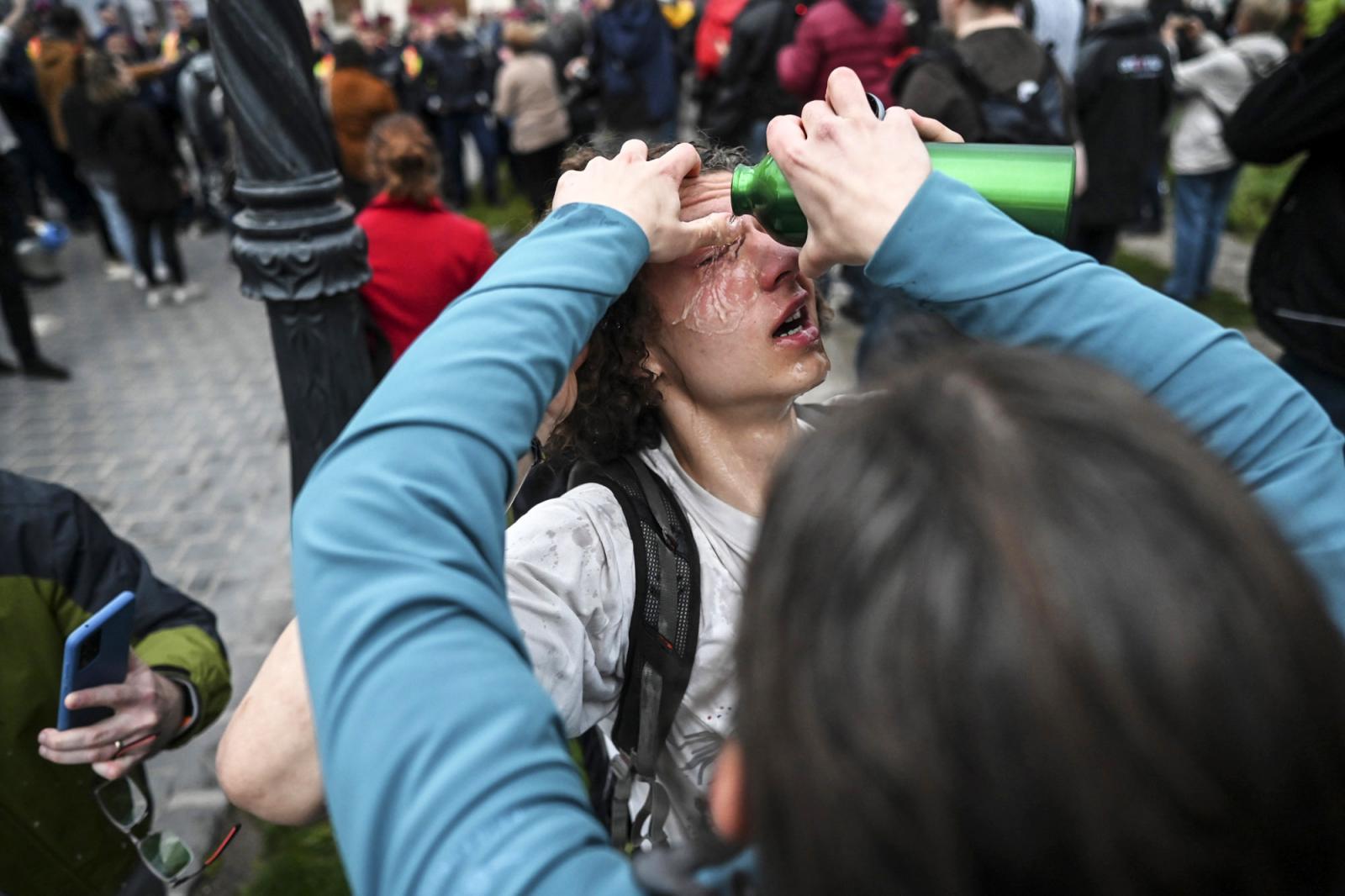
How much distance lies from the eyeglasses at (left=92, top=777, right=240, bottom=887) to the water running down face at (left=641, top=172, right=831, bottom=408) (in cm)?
118

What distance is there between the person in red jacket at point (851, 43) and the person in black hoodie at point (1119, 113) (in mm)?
1149

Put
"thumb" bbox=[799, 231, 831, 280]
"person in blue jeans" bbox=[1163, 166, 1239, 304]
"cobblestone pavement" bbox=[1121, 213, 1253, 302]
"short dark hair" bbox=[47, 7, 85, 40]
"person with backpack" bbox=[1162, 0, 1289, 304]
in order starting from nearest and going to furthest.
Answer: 1. "thumb" bbox=[799, 231, 831, 280]
2. "person with backpack" bbox=[1162, 0, 1289, 304]
3. "person in blue jeans" bbox=[1163, 166, 1239, 304]
4. "cobblestone pavement" bbox=[1121, 213, 1253, 302]
5. "short dark hair" bbox=[47, 7, 85, 40]

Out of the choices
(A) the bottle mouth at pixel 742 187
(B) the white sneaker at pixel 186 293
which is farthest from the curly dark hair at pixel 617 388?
(B) the white sneaker at pixel 186 293

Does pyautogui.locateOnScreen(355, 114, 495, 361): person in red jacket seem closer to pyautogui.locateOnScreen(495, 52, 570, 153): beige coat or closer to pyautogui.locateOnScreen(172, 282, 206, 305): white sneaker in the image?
pyautogui.locateOnScreen(495, 52, 570, 153): beige coat

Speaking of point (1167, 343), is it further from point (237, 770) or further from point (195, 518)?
point (195, 518)

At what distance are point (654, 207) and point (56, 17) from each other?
10.1 meters

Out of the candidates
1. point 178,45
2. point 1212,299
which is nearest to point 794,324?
point 1212,299

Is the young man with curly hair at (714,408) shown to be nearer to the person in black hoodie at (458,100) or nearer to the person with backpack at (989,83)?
the person with backpack at (989,83)

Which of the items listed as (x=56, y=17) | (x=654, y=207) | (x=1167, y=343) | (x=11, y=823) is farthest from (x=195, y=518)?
(x=56, y=17)

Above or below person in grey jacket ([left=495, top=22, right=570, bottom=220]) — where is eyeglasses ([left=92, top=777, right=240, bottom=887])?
above

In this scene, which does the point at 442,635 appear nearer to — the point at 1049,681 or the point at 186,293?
the point at 1049,681

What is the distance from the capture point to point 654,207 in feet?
3.44

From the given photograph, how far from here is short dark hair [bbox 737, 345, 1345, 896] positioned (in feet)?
1.78

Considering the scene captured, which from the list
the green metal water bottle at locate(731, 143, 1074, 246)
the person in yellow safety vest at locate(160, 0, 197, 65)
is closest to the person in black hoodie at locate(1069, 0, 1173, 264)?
the green metal water bottle at locate(731, 143, 1074, 246)
